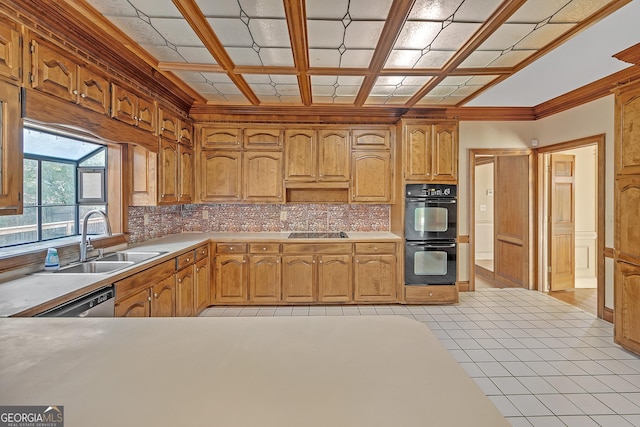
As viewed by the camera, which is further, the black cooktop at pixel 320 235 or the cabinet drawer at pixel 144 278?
the black cooktop at pixel 320 235

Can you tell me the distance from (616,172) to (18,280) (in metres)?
4.65

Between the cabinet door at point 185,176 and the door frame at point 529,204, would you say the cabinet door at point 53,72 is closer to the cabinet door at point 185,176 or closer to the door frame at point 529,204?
the cabinet door at point 185,176

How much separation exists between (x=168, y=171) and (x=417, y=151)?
115 inches

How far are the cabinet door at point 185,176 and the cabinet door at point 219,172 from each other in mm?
142

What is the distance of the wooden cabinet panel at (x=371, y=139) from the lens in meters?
4.35

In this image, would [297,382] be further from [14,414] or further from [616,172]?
[616,172]

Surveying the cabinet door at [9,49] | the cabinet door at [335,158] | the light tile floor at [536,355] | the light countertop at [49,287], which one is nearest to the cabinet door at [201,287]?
the light tile floor at [536,355]

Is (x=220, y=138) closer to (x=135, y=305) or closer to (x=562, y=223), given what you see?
(x=135, y=305)

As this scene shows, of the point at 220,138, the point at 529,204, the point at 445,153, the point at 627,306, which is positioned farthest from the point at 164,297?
the point at 529,204

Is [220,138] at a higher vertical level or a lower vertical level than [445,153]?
higher

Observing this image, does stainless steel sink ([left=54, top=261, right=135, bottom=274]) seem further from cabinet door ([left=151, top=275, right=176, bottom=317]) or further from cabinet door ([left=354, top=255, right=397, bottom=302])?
cabinet door ([left=354, top=255, right=397, bottom=302])

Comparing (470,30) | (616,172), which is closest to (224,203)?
(470,30)

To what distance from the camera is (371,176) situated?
4.36m

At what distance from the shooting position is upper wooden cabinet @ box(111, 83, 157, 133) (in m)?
2.68
